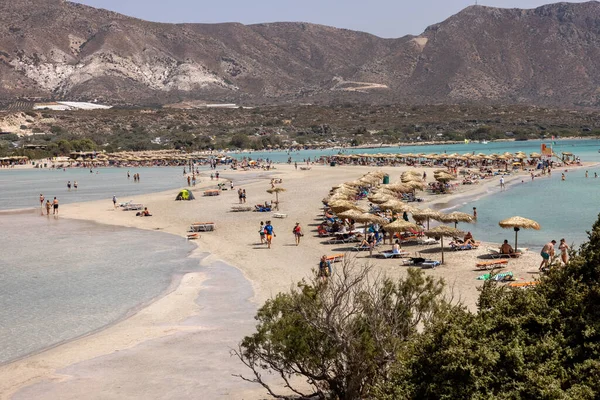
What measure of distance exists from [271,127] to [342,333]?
447 feet

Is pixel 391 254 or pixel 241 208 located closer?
pixel 391 254

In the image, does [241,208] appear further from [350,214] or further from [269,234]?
[269,234]

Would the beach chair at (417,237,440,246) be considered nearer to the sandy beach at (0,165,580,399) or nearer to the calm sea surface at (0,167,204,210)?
the sandy beach at (0,165,580,399)

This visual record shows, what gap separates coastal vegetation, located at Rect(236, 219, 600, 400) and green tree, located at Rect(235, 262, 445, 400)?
1 cm

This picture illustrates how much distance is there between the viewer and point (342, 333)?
7664 millimetres

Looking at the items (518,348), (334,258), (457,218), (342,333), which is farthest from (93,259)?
(518,348)

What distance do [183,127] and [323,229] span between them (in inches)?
4581

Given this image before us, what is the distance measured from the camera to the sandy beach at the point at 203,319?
10.2 m

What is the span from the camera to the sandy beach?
1021 centimetres

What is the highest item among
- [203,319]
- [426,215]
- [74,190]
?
[426,215]

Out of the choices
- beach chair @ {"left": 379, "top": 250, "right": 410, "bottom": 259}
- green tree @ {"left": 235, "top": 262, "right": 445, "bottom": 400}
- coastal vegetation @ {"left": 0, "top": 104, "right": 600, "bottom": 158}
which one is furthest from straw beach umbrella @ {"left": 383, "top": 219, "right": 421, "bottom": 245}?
coastal vegetation @ {"left": 0, "top": 104, "right": 600, "bottom": 158}

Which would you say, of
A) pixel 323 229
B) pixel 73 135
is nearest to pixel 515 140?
pixel 73 135

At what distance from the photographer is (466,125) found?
5719 inches

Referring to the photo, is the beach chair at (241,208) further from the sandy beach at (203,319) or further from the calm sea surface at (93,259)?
the calm sea surface at (93,259)
